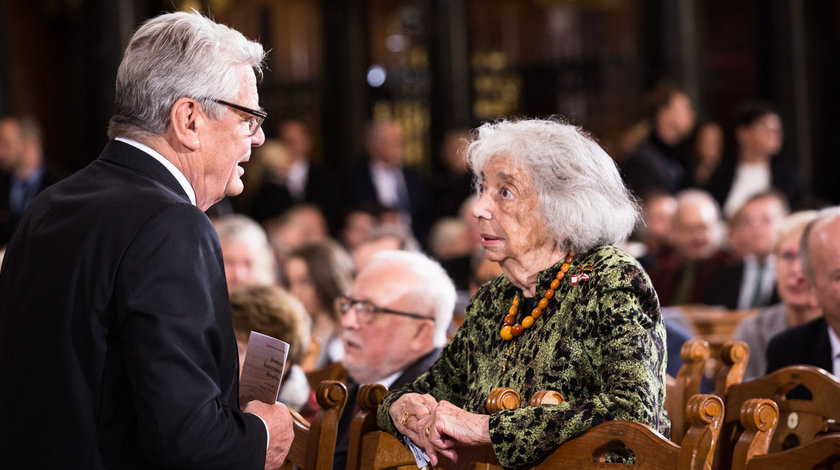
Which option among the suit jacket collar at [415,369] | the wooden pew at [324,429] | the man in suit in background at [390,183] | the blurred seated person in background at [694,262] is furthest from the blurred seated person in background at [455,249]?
the wooden pew at [324,429]

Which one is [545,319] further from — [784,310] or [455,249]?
[455,249]

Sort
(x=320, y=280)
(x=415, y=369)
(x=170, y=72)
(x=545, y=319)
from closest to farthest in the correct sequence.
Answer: (x=170, y=72)
(x=545, y=319)
(x=415, y=369)
(x=320, y=280)

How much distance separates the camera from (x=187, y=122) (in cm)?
197

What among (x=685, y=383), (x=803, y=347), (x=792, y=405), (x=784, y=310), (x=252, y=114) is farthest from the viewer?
(x=784, y=310)

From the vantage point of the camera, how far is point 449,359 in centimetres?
258

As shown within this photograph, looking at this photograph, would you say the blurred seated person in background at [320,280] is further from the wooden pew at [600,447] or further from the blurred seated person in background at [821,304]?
the wooden pew at [600,447]

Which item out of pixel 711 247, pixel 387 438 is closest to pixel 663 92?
pixel 711 247

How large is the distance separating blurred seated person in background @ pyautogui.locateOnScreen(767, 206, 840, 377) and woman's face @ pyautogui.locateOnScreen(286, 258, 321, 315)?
2.41 metres

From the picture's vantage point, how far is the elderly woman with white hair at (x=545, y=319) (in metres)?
2.10

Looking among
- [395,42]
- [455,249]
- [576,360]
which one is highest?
[395,42]

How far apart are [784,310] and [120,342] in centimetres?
297

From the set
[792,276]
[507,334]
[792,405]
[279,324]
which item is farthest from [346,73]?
[507,334]

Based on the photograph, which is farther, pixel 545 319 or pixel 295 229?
pixel 295 229

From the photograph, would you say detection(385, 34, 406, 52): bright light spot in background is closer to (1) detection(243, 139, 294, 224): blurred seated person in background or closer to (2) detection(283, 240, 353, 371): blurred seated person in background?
(1) detection(243, 139, 294, 224): blurred seated person in background
